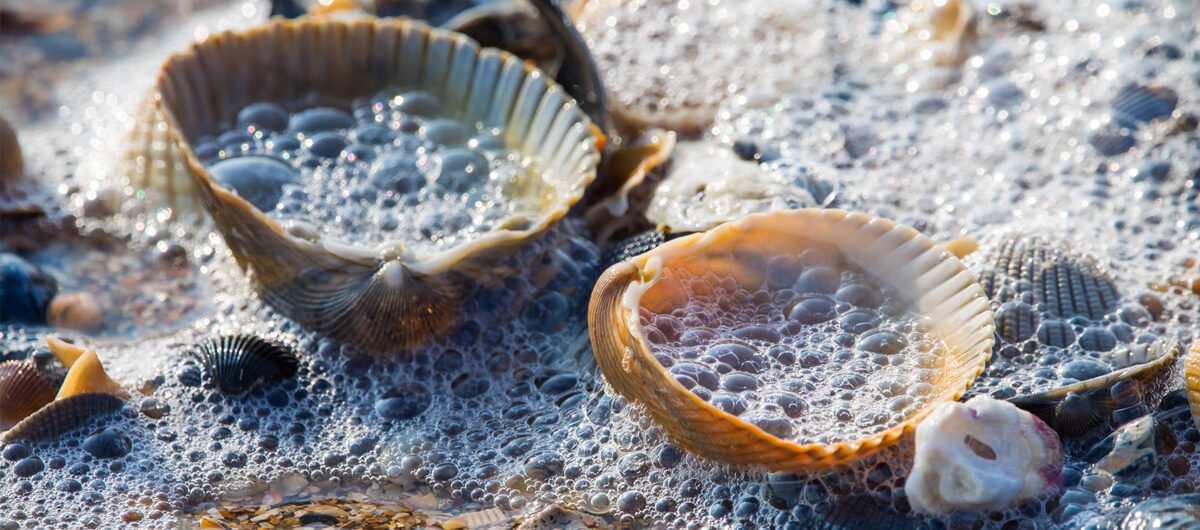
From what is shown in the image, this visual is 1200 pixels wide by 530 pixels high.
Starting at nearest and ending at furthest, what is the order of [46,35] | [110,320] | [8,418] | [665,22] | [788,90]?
[8,418] < [110,320] < [788,90] < [665,22] < [46,35]

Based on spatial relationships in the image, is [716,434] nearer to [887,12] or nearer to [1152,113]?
[1152,113]

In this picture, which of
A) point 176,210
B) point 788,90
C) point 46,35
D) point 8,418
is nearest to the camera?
point 8,418

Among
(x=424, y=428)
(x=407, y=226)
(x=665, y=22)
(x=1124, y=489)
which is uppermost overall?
(x=665, y=22)

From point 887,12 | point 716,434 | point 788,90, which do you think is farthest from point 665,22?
point 716,434

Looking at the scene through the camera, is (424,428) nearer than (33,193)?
Yes

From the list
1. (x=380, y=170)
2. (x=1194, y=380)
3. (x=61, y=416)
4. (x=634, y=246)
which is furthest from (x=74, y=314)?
(x=1194, y=380)
